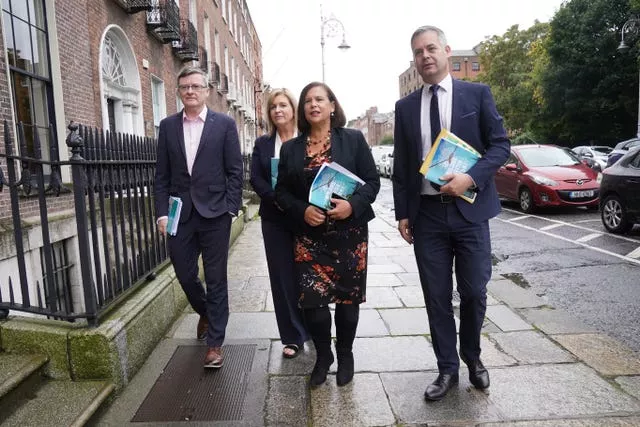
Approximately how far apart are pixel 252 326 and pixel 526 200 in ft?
30.6

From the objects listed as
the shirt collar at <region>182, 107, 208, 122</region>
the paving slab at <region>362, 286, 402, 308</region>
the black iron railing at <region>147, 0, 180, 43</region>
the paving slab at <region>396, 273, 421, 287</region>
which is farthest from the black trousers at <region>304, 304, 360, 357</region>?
the black iron railing at <region>147, 0, 180, 43</region>

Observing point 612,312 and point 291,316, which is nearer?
point 291,316

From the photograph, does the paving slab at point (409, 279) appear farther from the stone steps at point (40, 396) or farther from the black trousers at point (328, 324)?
the stone steps at point (40, 396)

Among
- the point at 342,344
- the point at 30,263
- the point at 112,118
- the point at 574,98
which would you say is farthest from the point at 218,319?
the point at 574,98

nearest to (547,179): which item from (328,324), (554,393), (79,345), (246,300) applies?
(246,300)

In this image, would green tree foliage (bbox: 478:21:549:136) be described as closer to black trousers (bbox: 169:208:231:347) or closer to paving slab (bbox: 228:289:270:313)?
paving slab (bbox: 228:289:270:313)

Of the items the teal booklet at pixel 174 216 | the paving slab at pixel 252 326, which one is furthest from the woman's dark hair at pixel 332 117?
the paving slab at pixel 252 326

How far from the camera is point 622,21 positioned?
30.0 metres

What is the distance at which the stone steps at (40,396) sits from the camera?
103 inches

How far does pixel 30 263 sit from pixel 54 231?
17.5 inches

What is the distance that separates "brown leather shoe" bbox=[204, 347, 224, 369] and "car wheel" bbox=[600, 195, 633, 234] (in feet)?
24.7

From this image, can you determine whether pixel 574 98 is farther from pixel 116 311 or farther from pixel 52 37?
pixel 116 311

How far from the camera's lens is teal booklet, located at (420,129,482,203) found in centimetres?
278

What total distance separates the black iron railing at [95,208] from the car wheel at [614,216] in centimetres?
752
